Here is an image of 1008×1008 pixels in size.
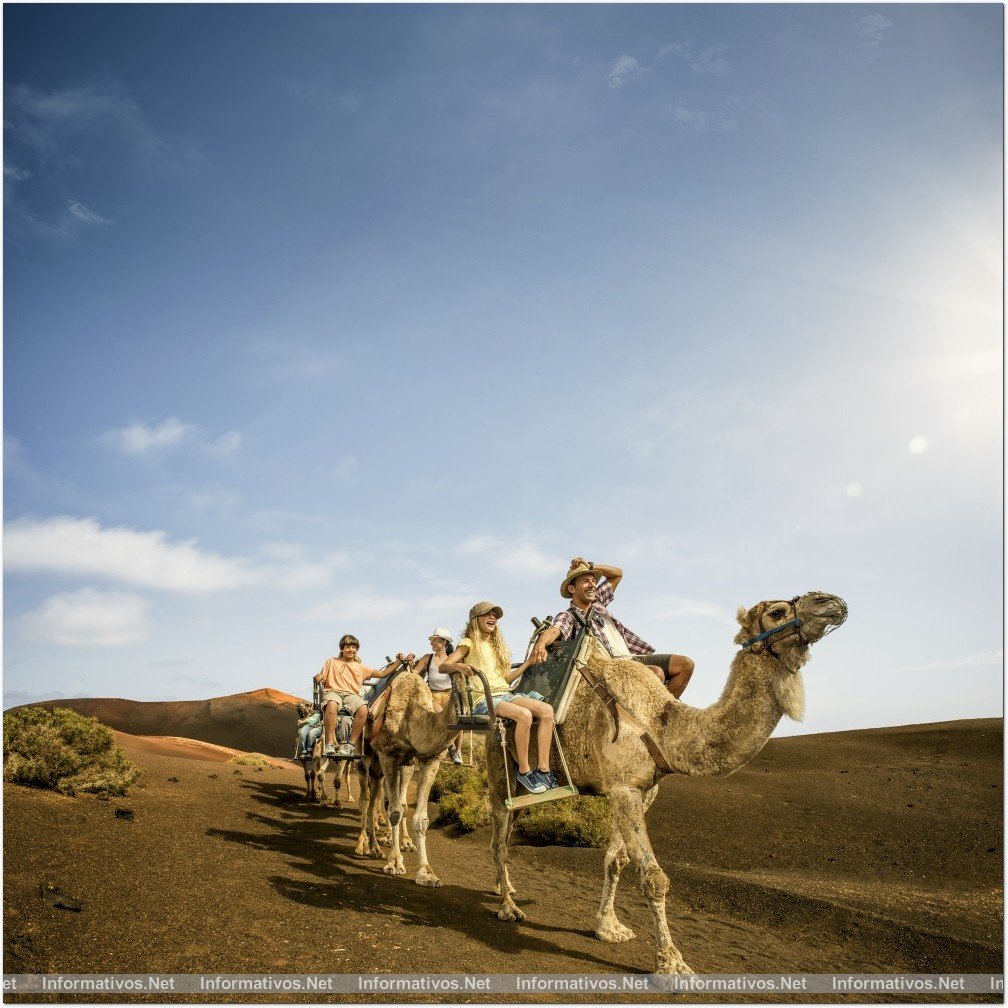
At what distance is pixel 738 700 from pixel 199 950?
4973mm

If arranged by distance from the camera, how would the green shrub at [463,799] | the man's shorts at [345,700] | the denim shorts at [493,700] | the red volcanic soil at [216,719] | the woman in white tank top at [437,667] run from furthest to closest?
the red volcanic soil at [216,719] < the green shrub at [463,799] < the man's shorts at [345,700] < the woman in white tank top at [437,667] < the denim shorts at [493,700]

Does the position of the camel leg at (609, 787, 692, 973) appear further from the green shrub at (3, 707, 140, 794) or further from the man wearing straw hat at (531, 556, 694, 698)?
the green shrub at (3, 707, 140, 794)

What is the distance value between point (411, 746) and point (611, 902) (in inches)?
133

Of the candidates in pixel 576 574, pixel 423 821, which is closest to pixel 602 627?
pixel 576 574

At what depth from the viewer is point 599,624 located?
8086mm

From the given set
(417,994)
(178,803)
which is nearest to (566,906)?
(417,994)

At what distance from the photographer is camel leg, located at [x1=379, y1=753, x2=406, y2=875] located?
9.61 m

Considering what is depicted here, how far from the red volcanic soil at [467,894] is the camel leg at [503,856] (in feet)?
0.72

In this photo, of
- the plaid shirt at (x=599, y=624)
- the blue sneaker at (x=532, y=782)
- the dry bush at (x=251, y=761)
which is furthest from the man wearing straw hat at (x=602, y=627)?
the dry bush at (x=251, y=761)

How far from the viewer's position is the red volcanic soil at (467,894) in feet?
19.7

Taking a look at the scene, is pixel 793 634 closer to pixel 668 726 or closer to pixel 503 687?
pixel 668 726

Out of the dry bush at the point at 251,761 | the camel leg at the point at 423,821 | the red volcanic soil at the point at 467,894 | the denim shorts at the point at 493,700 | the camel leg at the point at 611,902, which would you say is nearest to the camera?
the red volcanic soil at the point at 467,894

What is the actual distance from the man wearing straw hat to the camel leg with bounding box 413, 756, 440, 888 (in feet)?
9.08

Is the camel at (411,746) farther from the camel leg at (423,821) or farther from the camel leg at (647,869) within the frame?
the camel leg at (647,869)
